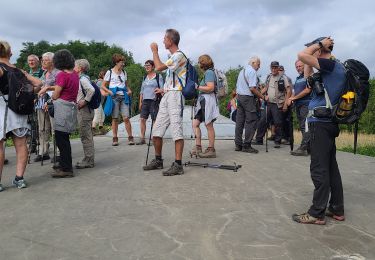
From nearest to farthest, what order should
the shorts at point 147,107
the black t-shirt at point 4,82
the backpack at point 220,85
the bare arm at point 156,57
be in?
the black t-shirt at point 4,82 < the bare arm at point 156,57 < the backpack at point 220,85 < the shorts at point 147,107

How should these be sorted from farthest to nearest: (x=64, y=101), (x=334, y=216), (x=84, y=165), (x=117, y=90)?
1. (x=117, y=90)
2. (x=84, y=165)
3. (x=64, y=101)
4. (x=334, y=216)

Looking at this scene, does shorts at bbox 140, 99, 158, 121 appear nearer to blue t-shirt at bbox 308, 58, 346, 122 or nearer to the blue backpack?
the blue backpack

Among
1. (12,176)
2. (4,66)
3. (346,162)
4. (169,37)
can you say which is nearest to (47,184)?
(12,176)

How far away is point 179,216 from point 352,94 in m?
2.15

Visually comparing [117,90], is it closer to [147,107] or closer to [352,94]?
[147,107]

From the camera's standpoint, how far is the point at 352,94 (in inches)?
161

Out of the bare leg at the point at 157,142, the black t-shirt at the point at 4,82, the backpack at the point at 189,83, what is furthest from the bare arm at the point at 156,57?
the black t-shirt at the point at 4,82

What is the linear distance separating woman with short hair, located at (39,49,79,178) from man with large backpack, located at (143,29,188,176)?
1249mm

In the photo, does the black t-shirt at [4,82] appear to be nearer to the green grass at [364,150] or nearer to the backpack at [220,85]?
the backpack at [220,85]

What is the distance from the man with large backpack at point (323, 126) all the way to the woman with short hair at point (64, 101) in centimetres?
351

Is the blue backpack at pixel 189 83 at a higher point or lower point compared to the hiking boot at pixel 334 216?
higher

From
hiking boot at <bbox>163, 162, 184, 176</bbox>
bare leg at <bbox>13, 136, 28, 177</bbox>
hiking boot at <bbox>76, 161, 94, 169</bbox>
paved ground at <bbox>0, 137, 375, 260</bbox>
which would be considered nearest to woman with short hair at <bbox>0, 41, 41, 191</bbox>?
bare leg at <bbox>13, 136, 28, 177</bbox>

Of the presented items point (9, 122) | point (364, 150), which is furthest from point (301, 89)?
point (9, 122)

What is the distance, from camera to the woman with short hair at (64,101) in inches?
240
